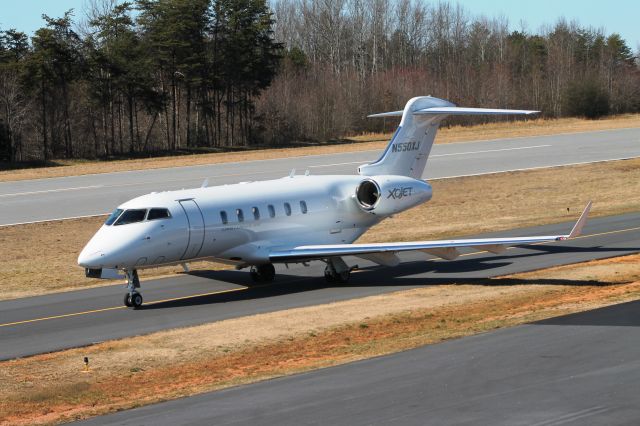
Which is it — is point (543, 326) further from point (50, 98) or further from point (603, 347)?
point (50, 98)

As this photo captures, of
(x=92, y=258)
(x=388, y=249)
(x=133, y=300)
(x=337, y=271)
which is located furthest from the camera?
(x=337, y=271)

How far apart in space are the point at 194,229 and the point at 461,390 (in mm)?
11763

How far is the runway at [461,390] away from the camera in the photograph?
41.5 ft

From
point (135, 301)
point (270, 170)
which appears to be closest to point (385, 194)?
point (135, 301)

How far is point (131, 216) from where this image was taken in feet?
78.0

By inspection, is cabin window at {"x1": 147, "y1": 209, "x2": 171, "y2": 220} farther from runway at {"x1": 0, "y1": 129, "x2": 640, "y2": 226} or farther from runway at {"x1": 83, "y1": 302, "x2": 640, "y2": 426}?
runway at {"x1": 0, "y1": 129, "x2": 640, "y2": 226}

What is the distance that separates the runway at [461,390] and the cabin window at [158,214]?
355 inches

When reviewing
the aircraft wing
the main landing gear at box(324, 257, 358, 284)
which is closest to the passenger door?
the aircraft wing

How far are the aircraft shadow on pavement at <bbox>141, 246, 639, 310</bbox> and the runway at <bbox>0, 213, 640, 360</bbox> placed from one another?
3cm

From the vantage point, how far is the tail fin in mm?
30241

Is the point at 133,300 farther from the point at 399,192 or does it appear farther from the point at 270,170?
the point at 270,170

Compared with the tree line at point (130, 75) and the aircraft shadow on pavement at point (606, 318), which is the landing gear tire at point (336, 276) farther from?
the tree line at point (130, 75)

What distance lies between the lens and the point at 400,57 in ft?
522

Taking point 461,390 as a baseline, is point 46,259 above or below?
below
